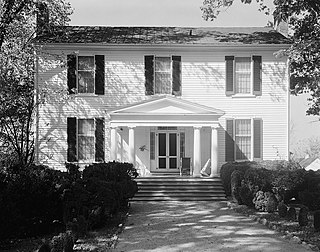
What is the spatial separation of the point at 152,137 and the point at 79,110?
A: 3.77m

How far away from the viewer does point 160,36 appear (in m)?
25.9

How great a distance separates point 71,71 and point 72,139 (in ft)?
10.6

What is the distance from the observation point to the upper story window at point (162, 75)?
24.8 metres

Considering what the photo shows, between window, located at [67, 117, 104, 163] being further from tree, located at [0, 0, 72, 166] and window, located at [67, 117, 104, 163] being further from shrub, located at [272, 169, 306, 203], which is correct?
shrub, located at [272, 169, 306, 203]

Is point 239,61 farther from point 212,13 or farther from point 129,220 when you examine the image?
point 129,220

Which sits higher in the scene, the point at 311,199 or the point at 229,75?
the point at 229,75

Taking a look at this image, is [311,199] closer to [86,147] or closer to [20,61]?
[86,147]

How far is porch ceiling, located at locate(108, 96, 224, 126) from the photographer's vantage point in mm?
23344

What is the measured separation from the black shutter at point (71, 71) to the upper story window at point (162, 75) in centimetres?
340

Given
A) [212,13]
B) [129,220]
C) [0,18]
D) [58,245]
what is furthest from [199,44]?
[58,245]

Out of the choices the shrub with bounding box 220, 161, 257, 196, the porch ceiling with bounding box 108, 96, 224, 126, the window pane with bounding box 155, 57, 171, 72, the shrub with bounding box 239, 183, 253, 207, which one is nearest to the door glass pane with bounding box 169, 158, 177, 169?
the porch ceiling with bounding box 108, 96, 224, 126

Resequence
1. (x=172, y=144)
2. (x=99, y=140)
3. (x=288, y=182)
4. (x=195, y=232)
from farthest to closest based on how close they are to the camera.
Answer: (x=172, y=144) < (x=99, y=140) < (x=288, y=182) < (x=195, y=232)

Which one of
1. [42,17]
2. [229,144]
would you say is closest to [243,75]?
[229,144]

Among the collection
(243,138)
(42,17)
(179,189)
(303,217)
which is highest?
(42,17)
